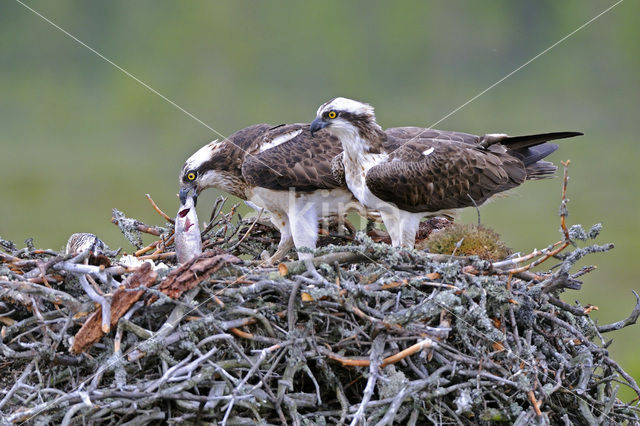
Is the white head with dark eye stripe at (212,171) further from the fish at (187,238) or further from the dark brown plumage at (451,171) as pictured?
the dark brown plumage at (451,171)

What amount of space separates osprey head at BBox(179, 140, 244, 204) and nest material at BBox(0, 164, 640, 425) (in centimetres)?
177

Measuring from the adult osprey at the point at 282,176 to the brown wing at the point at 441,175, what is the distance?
50 centimetres

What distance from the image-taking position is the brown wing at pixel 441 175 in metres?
5.57

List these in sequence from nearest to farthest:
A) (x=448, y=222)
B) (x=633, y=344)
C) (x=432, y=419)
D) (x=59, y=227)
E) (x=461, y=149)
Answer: (x=432, y=419), (x=461, y=149), (x=448, y=222), (x=633, y=344), (x=59, y=227)

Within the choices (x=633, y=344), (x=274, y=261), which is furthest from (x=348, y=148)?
(x=633, y=344)

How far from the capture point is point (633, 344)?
1194cm

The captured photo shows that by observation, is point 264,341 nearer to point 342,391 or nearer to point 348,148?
point 342,391

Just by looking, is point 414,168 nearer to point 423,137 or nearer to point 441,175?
point 441,175

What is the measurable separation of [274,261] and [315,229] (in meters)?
0.37

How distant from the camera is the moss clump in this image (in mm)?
4922

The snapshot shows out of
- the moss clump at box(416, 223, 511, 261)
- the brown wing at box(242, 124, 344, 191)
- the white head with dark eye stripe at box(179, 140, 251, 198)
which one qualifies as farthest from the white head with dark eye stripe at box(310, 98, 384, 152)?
the moss clump at box(416, 223, 511, 261)

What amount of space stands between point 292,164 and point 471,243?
1.48 metres

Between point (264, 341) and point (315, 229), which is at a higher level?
point (315, 229)

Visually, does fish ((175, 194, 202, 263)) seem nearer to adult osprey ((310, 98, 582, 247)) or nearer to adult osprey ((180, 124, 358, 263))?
adult osprey ((180, 124, 358, 263))
